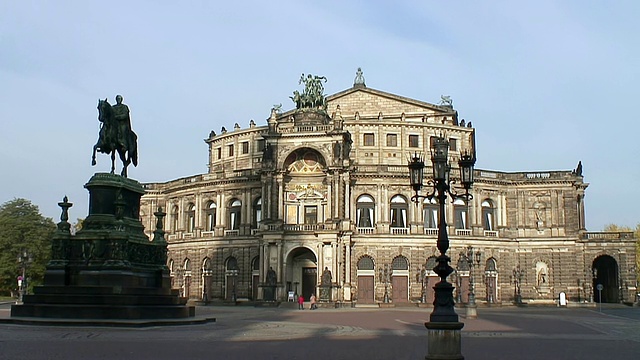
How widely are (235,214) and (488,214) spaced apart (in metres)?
27.5

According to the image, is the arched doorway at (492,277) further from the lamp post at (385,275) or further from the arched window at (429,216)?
the lamp post at (385,275)

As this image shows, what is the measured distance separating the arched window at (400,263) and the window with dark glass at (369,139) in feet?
46.1

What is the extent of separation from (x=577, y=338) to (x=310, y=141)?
148 ft

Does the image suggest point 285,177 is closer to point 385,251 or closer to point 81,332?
point 385,251

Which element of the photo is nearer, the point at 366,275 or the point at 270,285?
the point at 270,285

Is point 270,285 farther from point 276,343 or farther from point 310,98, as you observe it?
point 276,343

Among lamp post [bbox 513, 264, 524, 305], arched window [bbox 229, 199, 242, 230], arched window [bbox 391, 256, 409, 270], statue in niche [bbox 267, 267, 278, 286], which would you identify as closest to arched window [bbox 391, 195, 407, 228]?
arched window [bbox 391, 256, 409, 270]

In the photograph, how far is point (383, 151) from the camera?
79.6 metres

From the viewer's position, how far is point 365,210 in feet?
242

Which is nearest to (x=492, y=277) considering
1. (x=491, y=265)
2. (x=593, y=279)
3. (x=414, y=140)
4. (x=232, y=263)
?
(x=491, y=265)

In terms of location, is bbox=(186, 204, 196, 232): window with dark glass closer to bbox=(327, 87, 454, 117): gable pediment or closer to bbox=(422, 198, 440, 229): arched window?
bbox=(327, 87, 454, 117): gable pediment

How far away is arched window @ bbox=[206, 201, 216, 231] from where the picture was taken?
80312mm

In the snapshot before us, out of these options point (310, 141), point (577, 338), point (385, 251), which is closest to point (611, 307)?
point (385, 251)

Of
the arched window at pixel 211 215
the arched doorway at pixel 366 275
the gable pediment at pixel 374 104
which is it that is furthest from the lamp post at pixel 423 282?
the arched window at pixel 211 215
